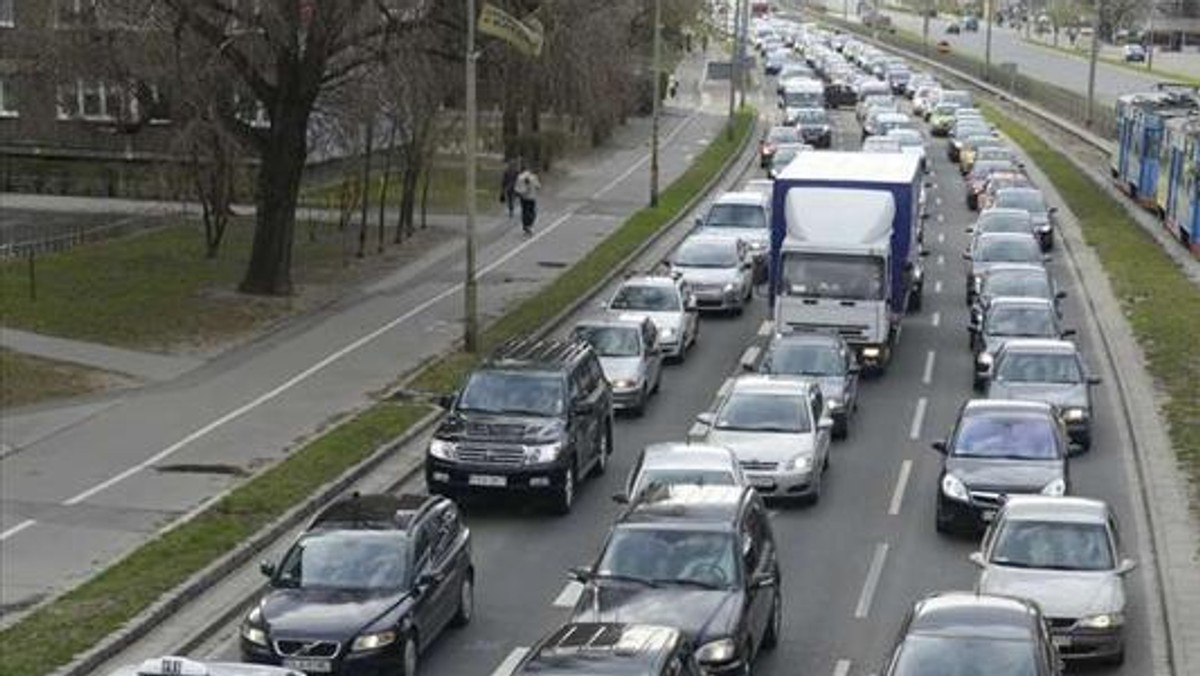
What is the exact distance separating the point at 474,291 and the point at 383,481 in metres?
9.32

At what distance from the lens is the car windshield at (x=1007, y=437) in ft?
85.2

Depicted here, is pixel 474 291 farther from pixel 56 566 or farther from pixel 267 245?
pixel 56 566

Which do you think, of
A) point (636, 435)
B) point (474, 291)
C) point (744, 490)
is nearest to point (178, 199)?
point (474, 291)

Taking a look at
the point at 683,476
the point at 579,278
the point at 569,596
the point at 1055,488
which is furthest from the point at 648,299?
the point at 569,596

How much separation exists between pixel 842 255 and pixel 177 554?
15.8 metres

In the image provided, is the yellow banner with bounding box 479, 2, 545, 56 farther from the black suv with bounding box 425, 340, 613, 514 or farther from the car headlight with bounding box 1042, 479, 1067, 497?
the car headlight with bounding box 1042, 479, 1067, 497

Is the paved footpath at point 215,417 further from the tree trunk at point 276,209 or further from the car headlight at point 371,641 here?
the car headlight at point 371,641

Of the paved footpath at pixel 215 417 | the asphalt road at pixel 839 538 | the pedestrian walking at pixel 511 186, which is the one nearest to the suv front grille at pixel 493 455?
the asphalt road at pixel 839 538

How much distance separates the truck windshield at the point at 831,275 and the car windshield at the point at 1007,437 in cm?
954

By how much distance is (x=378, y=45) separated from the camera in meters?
42.3

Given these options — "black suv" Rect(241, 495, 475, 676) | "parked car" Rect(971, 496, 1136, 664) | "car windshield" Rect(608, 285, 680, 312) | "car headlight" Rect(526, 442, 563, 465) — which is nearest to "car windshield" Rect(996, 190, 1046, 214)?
"car windshield" Rect(608, 285, 680, 312)

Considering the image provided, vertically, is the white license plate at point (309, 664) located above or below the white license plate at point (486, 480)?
above

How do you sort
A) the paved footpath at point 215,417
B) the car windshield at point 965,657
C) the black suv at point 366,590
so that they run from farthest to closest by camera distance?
the paved footpath at point 215,417
the black suv at point 366,590
the car windshield at point 965,657

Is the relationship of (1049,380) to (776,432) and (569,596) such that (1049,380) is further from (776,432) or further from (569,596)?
(569,596)
